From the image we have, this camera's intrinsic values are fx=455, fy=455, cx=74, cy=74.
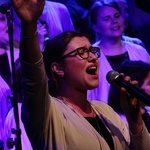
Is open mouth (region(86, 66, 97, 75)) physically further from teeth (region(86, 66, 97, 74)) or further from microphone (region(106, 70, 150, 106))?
microphone (region(106, 70, 150, 106))

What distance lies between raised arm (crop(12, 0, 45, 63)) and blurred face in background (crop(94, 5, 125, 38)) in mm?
2628

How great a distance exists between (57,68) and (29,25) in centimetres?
56

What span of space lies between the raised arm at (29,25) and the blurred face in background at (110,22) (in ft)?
8.62

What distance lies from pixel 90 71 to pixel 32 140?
0.46 metres

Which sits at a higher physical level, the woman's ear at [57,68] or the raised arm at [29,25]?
the raised arm at [29,25]

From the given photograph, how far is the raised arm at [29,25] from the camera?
4.95 ft

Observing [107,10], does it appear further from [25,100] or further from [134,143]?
[25,100]

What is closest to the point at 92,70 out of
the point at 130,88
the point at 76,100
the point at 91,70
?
the point at 91,70

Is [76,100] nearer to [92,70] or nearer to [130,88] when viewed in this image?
[92,70]

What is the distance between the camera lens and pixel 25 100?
5.41ft

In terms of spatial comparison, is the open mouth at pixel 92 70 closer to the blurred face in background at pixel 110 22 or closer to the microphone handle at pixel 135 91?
the microphone handle at pixel 135 91

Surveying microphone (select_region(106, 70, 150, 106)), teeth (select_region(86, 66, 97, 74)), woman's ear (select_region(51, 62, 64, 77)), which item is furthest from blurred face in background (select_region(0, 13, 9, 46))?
microphone (select_region(106, 70, 150, 106))

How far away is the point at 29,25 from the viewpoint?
155 cm

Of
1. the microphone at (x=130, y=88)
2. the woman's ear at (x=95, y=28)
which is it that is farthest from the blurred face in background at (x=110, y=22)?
the microphone at (x=130, y=88)
